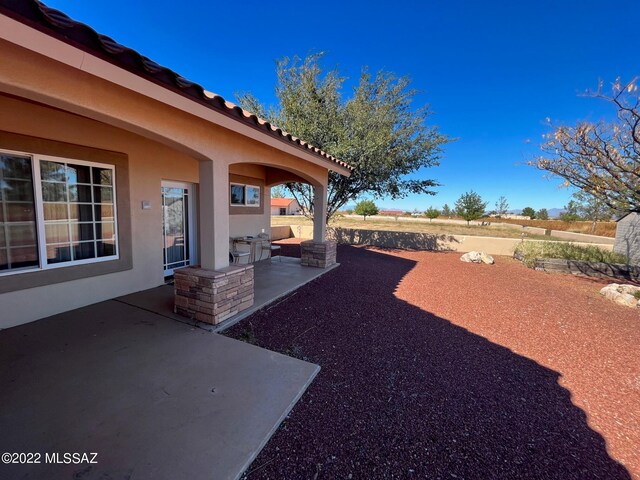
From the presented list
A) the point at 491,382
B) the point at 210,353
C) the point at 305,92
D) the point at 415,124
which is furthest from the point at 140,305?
the point at 415,124

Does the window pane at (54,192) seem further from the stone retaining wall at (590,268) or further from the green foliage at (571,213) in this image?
the green foliage at (571,213)

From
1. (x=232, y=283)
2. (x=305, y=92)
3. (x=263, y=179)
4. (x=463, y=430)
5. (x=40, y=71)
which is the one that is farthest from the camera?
(x=305, y=92)

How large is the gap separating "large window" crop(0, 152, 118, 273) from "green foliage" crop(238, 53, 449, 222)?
7.56 m

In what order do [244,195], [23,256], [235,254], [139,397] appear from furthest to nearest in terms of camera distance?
[244,195], [235,254], [23,256], [139,397]

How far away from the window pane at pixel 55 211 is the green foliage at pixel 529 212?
62.4 metres

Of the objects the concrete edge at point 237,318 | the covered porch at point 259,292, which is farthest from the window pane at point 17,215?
the concrete edge at point 237,318

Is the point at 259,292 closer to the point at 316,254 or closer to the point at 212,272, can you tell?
the point at 212,272

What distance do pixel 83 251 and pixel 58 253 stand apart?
13.9 inches

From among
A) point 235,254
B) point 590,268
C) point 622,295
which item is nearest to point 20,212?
point 235,254

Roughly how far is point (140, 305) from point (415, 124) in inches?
465

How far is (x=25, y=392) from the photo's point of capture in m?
2.59

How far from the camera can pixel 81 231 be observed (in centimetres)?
473

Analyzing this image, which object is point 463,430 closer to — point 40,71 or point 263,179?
point 40,71

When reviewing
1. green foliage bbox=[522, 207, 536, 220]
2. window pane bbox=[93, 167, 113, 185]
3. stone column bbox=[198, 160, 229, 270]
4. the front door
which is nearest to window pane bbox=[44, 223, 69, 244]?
window pane bbox=[93, 167, 113, 185]
